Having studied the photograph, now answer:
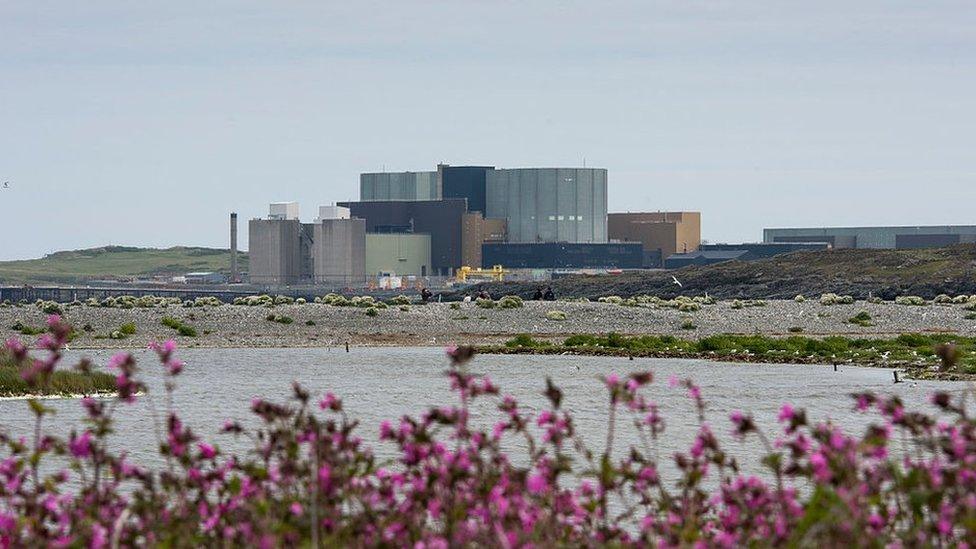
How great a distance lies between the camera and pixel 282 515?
10.0 meters

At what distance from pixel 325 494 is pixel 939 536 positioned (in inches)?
135

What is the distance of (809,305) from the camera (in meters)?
77.4

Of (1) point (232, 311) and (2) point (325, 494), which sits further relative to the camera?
(1) point (232, 311)

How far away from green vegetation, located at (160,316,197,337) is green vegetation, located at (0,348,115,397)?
2710 cm

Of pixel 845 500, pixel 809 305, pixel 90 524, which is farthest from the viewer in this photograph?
pixel 809 305

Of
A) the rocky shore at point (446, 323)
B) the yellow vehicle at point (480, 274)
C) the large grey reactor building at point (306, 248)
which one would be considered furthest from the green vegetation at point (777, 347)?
the yellow vehicle at point (480, 274)

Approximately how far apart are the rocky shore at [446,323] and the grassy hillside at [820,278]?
36.6 meters

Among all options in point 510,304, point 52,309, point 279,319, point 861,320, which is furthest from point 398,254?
point 861,320

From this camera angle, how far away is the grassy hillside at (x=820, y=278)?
111m

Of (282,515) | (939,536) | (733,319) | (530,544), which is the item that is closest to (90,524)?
(282,515)

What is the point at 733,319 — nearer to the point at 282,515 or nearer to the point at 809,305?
the point at 809,305

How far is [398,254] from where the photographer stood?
192m

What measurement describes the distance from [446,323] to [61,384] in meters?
36.2

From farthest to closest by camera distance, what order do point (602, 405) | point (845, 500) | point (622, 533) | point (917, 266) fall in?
point (917, 266), point (602, 405), point (622, 533), point (845, 500)
